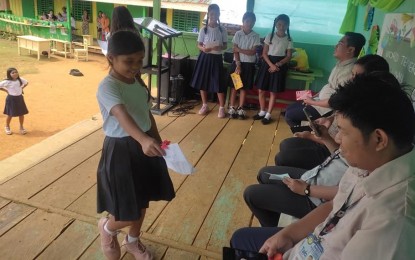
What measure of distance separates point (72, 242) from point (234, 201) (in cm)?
107

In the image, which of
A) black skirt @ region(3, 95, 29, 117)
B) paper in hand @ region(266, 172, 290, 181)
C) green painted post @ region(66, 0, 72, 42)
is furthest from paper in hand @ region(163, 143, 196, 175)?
green painted post @ region(66, 0, 72, 42)

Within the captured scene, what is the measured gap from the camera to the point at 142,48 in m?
1.45

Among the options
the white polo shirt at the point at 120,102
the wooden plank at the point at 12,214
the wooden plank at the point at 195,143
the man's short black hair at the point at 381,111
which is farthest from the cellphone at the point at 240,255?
the wooden plank at the point at 12,214

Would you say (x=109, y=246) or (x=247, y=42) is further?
(x=247, y=42)

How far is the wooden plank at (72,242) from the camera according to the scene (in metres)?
1.75

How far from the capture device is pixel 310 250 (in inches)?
41.9

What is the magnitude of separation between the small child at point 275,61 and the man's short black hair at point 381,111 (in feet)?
10.4

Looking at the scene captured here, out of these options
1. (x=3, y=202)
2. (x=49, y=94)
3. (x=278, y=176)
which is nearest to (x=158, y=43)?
(x=3, y=202)

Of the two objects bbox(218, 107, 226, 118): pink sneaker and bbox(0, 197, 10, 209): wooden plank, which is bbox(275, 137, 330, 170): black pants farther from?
bbox(218, 107, 226, 118): pink sneaker

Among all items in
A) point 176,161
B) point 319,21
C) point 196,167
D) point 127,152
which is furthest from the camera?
point 319,21

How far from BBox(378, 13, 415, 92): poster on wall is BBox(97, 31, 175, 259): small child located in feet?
4.81

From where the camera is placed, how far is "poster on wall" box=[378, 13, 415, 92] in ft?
6.35

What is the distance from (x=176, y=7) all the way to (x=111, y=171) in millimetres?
9481

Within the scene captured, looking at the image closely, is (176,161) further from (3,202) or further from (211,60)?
(211,60)
